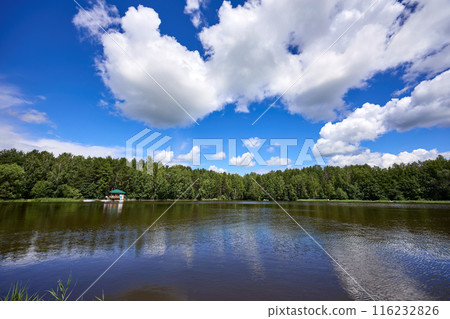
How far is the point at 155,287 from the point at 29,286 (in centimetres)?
412

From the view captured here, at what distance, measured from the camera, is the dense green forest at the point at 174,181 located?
68000 mm

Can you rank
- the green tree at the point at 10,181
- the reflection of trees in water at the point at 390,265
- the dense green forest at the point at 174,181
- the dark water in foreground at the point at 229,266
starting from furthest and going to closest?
the dense green forest at the point at 174,181 < the green tree at the point at 10,181 < the reflection of trees in water at the point at 390,265 < the dark water in foreground at the point at 229,266

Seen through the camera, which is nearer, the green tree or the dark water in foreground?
the dark water in foreground

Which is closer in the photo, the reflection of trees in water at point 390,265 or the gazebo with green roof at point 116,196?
the reflection of trees in water at point 390,265

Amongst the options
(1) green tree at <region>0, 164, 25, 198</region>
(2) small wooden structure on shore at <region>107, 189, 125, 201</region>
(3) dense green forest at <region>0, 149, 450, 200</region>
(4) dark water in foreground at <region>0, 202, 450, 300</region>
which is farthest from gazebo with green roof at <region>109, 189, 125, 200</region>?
(4) dark water in foreground at <region>0, 202, 450, 300</region>

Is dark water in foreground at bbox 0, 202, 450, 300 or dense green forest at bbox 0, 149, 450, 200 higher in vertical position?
dense green forest at bbox 0, 149, 450, 200

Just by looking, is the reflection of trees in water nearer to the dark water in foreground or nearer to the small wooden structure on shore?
the dark water in foreground

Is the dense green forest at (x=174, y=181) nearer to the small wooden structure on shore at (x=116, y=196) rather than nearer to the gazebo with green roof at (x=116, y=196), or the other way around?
the small wooden structure on shore at (x=116, y=196)

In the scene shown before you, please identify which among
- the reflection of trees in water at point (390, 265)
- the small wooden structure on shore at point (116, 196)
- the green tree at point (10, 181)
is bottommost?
the reflection of trees in water at point (390, 265)

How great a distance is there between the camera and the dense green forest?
68.0 meters

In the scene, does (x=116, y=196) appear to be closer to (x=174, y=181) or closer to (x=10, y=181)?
(x=174, y=181)

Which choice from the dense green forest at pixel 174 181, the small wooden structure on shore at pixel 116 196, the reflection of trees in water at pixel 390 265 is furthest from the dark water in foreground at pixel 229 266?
the dense green forest at pixel 174 181

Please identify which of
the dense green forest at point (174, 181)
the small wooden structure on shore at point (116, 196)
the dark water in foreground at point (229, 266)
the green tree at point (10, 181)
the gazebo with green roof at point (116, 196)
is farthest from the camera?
the small wooden structure on shore at point (116, 196)

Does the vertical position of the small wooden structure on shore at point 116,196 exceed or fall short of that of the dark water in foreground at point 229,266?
it exceeds it
